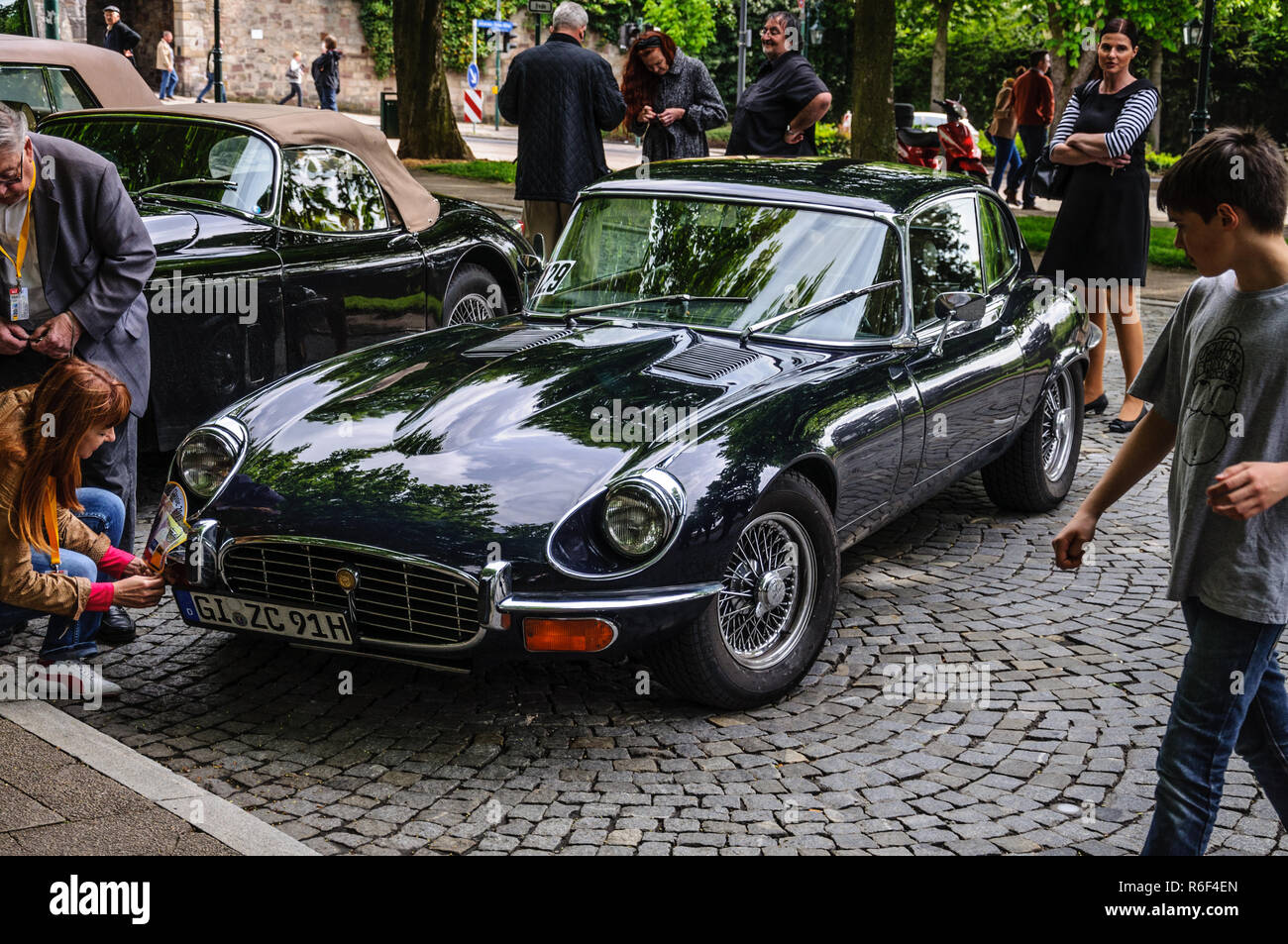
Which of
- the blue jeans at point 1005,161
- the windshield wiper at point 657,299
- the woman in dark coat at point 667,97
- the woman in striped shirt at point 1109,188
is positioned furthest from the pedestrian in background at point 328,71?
the windshield wiper at point 657,299

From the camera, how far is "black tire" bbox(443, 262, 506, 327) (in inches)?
318

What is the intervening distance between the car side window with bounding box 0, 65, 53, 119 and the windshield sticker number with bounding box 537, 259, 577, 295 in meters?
5.59

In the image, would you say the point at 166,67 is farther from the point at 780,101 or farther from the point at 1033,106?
the point at 780,101

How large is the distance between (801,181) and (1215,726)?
3348mm

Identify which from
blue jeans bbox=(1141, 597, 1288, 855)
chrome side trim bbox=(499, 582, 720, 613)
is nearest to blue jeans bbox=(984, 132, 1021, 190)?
chrome side trim bbox=(499, 582, 720, 613)

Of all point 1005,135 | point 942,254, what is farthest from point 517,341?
point 1005,135

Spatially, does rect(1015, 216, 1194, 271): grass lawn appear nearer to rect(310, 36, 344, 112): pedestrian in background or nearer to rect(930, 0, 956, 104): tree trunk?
rect(310, 36, 344, 112): pedestrian in background

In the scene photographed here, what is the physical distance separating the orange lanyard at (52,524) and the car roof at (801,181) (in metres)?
2.67

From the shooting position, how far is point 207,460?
15.0ft

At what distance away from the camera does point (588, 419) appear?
444cm

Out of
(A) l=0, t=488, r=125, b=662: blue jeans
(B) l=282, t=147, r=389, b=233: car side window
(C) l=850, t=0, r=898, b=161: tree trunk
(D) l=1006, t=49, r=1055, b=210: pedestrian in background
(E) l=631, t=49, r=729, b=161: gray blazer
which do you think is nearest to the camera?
(A) l=0, t=488, r=125, b=662: blue jeans
